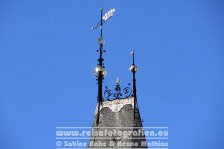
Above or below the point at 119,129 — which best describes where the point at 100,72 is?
above

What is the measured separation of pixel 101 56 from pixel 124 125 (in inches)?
292

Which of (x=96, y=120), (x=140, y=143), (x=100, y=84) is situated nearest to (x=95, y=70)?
(x=100, y=84)

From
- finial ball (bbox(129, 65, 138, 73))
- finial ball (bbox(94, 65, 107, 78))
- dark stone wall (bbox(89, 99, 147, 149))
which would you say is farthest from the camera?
finial ball (bbox(94, 65, 107, 78))

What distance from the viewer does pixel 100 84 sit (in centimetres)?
5394

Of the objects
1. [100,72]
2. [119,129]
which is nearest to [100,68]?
[100,72]

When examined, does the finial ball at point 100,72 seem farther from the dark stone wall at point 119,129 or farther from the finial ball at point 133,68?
the dark stone wall at point 119,129

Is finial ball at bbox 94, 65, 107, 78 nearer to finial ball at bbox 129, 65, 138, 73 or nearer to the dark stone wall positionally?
finial ball at bbox 129, 65, 138, 73

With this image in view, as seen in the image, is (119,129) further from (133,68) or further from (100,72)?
(100,72)

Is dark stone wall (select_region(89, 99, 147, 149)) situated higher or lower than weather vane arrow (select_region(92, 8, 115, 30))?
lower

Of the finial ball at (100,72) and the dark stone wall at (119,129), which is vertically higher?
the finial ball at (100,72)

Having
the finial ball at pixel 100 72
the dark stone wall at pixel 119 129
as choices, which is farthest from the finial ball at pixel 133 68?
the dark stone wall at pixel 119 129

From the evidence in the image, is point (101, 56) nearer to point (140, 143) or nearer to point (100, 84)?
point (100, 84)

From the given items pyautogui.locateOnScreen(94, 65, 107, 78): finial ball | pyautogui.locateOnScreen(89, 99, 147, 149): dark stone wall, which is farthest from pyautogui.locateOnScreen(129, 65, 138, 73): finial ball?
pyautogui.locateOnScreen(89, 99, 147, 149): dark stone wall

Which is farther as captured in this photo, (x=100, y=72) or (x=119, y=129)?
(x=100, y=72)
